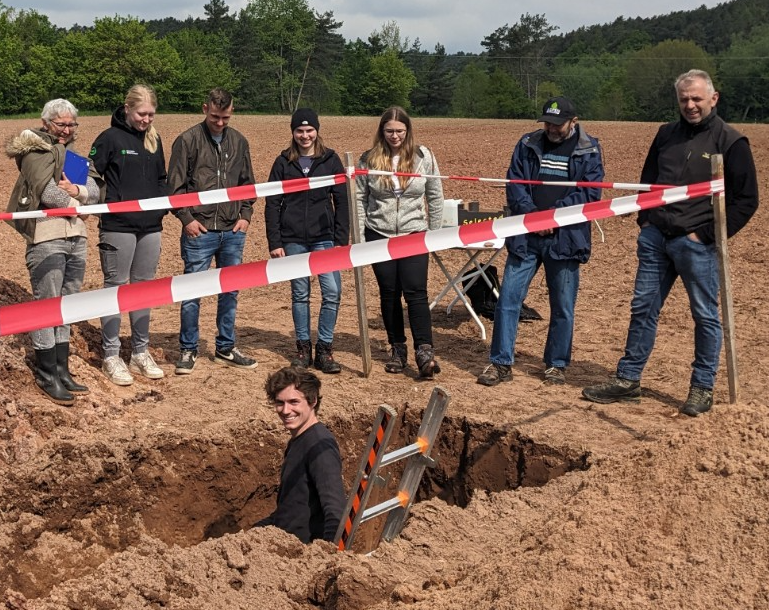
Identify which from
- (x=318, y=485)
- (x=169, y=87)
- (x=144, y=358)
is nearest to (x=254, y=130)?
(x=144, y=358)

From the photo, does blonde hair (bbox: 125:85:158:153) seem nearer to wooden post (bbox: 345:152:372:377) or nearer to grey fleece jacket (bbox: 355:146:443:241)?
wooden post (bbox: 345:152:372:377)

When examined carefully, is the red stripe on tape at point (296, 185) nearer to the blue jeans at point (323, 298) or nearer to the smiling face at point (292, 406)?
the blue jeans at point (323, 298)

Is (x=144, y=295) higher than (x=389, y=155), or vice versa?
(x=389, y=155)

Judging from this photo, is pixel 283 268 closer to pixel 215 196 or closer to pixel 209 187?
pixel 215 196

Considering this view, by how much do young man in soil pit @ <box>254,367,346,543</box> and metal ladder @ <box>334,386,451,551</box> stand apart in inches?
5.5

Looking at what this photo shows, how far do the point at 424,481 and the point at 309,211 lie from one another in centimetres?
229

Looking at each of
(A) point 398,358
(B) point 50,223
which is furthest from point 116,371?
(A) point 398,358

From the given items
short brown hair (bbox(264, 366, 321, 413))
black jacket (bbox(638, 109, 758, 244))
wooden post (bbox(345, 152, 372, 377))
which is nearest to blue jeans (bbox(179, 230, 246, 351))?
wooden post (bbox(345, 152, 372, 377))

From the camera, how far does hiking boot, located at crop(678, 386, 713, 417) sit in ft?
21.5

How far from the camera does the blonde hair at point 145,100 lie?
269 inches

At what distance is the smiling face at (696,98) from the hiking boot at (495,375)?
7.62 ft

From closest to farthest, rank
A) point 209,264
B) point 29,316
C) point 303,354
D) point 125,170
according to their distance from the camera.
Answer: point 29,316 < point 125,170 < point 209,264 < point 303,354

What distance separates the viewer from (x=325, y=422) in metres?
6.66

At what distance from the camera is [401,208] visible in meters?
7.45
